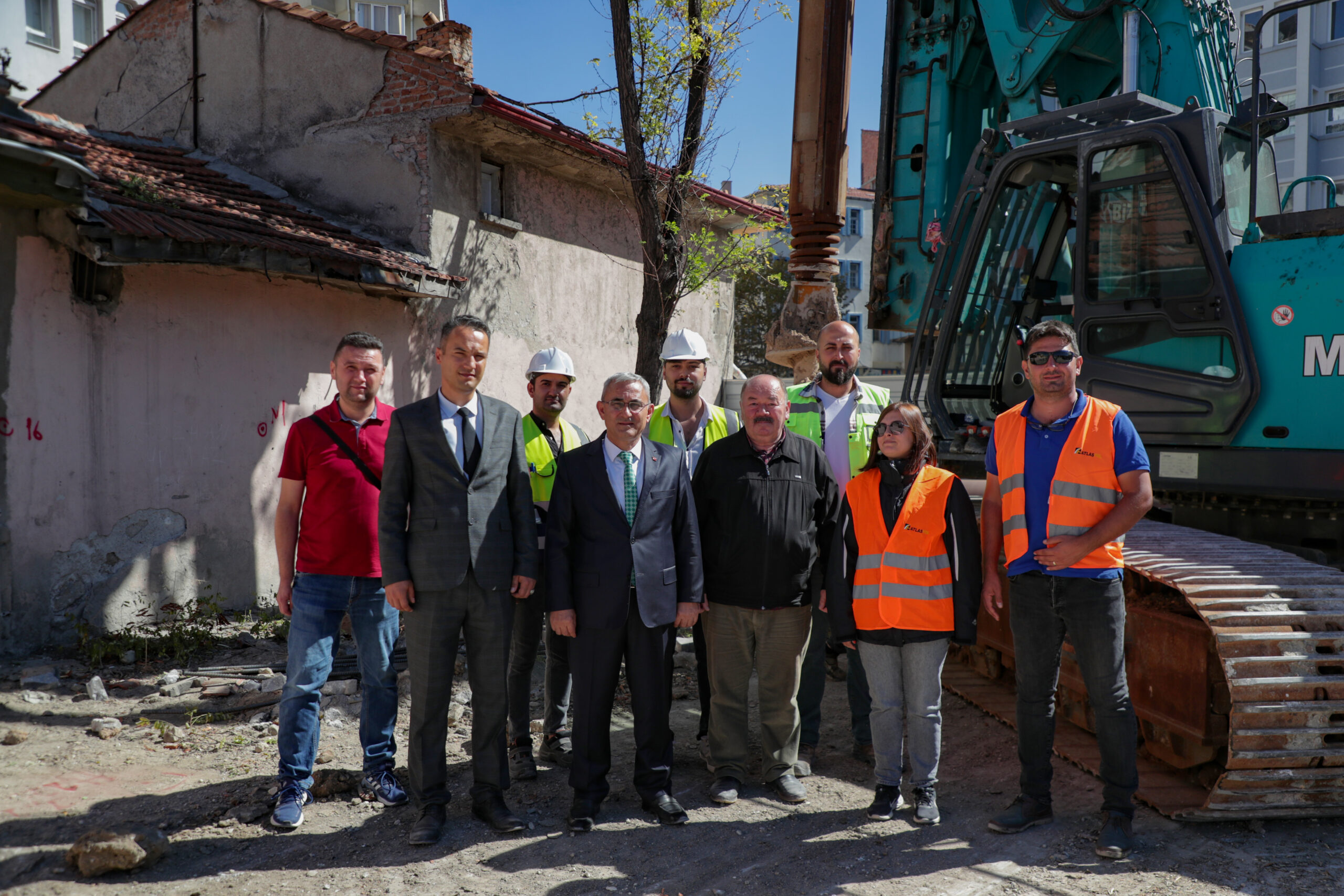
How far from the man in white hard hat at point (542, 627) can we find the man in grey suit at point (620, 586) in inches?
18.3

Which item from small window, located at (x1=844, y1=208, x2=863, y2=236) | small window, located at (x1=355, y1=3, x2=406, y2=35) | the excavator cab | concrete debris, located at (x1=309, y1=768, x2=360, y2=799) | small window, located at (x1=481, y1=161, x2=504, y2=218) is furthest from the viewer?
small window, located at (x1=844, y1=208, x2=863, y2=236)

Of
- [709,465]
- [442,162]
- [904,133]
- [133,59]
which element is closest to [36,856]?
[709,465]

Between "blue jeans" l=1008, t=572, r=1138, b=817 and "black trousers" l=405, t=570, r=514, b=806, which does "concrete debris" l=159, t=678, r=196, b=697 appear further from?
"blue jeans" l=1008, t=572, r=1138, b=817

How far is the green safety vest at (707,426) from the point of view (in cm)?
516

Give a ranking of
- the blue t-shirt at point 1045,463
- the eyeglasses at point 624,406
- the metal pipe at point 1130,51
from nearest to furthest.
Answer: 1. the blue t-shirt at point 1045,463
2. the eyeglasses at point 624,406
3. the metal pipe at point 1130,51

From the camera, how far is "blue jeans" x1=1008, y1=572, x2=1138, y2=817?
3980 mm

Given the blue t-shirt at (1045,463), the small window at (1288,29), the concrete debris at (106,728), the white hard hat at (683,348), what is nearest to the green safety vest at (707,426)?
the white hard hat at (683,348)

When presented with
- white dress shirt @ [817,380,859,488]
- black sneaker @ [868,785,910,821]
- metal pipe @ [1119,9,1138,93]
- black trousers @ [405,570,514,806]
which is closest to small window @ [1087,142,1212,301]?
metal pipe @ [1119,9,1138,93]

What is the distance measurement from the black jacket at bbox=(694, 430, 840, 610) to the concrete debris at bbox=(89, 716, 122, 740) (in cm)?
342

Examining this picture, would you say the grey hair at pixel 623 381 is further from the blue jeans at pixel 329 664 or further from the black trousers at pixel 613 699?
the blue jeans at pixel 329 664

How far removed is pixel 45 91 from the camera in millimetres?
12352

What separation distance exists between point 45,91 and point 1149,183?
12897 mm

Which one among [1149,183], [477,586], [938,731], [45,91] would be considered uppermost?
[45,91]

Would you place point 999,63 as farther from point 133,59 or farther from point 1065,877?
point 133,59
